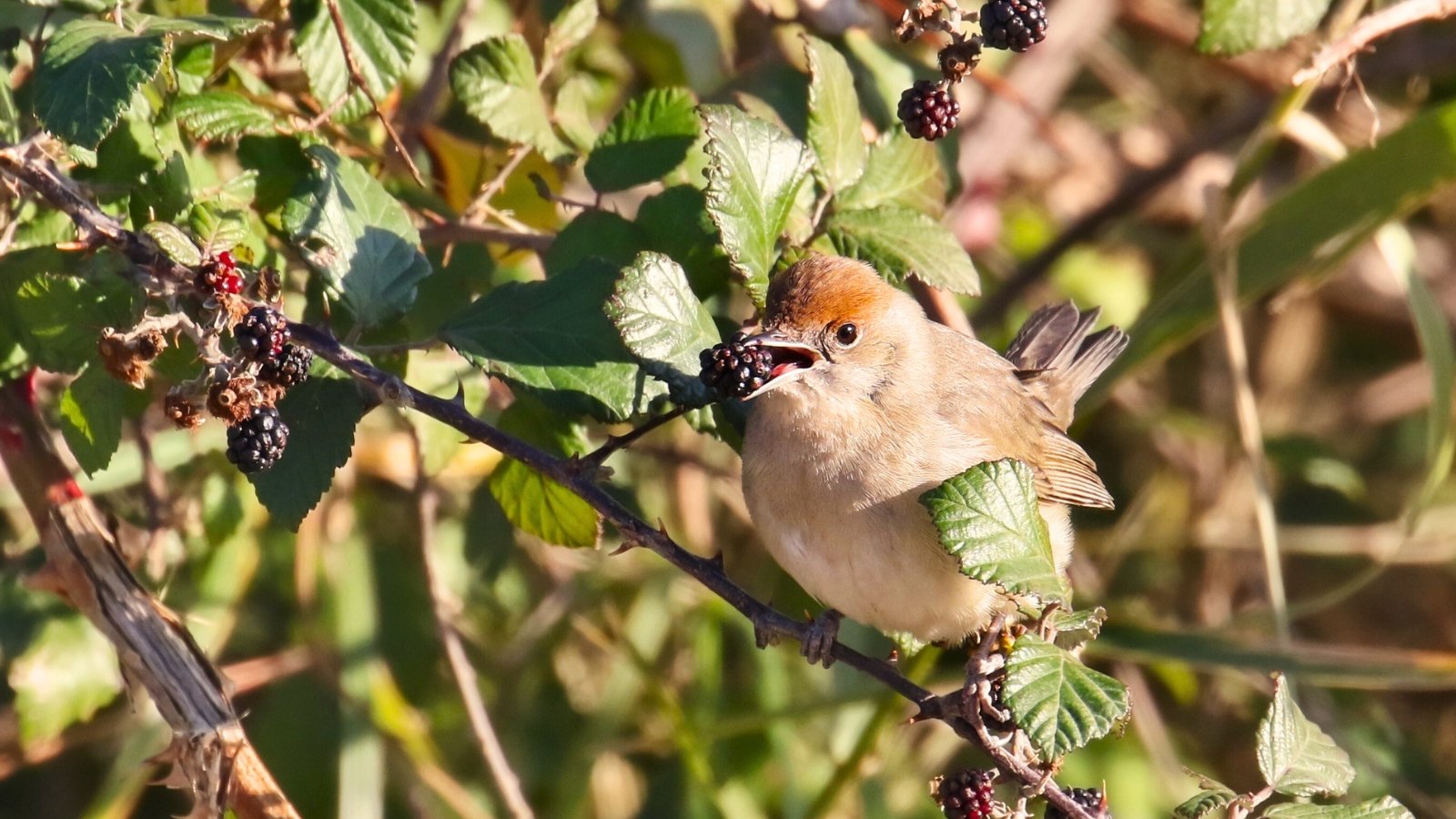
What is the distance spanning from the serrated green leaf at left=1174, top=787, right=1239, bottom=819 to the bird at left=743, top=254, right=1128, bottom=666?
0.51 metres

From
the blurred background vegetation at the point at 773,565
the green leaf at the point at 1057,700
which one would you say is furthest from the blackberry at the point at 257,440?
the green leaf at the point at 1057,700

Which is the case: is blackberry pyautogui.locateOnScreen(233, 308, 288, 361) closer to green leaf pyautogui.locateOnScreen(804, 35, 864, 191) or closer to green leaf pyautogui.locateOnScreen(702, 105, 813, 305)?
green leaf pyautogui.locateOnScreen(702, 105, 813, 305)

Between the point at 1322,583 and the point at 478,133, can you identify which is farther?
the point at 1322,583

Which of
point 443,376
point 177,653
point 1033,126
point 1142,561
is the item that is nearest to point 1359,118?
point 1033,126

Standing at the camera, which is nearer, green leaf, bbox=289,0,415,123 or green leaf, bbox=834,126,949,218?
green leaf, bbox=289,0,415,123

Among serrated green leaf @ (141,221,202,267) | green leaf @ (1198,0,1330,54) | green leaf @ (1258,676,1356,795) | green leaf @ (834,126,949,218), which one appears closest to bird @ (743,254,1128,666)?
green leaf @ (834,126,949,218)

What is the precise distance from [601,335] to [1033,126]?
A: 2886 mm

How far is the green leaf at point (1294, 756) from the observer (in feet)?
6.46

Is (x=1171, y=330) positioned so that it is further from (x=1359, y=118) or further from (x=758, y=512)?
(x=1359, y=118)

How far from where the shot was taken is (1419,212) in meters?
5.49

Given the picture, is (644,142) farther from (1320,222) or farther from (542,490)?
(1320,222)

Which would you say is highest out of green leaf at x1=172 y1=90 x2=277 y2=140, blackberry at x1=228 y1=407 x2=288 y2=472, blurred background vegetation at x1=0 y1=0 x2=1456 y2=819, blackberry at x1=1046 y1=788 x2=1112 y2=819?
green leaf at x1=172 y1=90 x2=277 y2=140

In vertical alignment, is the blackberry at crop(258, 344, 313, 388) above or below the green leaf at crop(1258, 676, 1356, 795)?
above

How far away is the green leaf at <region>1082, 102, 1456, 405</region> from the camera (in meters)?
3.19
